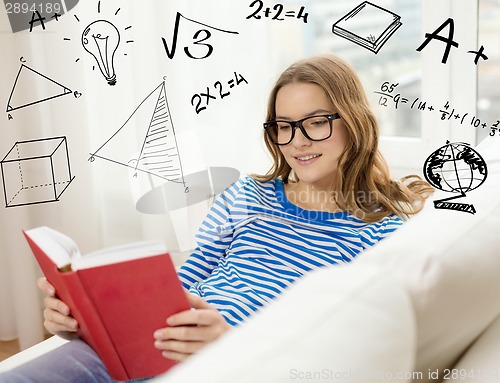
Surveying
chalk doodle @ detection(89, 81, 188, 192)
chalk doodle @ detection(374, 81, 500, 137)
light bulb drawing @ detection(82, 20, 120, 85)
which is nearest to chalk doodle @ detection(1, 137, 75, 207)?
chalk doodle @ detection(89, 81, 188, 192)

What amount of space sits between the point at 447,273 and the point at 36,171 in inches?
65.3

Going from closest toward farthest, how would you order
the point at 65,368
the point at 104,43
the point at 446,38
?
the point at 65,368, the point at 446,38, the point at 104,43

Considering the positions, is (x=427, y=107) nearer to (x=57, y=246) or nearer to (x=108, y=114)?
(x=108, y=114)

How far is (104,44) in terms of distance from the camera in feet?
7.68

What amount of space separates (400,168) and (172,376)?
177cm

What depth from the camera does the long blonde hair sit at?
1610 millimetres

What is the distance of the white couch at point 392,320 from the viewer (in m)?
0.71

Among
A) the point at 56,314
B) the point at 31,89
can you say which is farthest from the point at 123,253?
the point at 31,89

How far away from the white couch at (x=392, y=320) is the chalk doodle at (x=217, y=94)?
1365 mm

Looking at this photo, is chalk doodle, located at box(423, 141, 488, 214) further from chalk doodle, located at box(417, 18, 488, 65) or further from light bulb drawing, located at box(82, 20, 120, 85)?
light bulb drawing, located at box(82, 20, 120, 85)

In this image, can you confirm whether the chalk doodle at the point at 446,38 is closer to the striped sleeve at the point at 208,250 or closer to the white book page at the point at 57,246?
the striped sleeve at the point at 208,250

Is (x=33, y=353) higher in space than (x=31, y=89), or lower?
lower

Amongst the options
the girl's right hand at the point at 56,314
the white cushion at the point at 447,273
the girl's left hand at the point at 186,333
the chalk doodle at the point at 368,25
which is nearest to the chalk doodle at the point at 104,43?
the chalk doodle at the point at 368,25

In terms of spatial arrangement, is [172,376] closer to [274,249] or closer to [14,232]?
[274,249]
